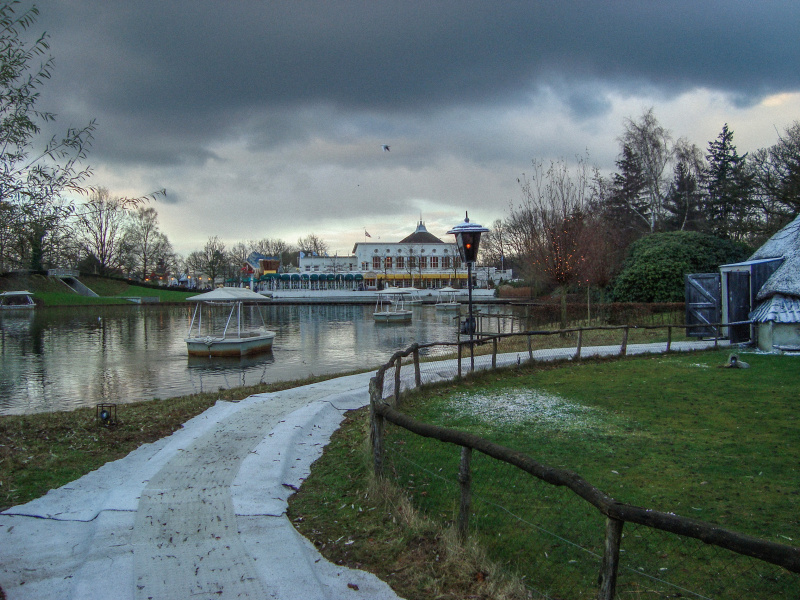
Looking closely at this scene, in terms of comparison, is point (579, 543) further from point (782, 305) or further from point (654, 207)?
point (654, 207)

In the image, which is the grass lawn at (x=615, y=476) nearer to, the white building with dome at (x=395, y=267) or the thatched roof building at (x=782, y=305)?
the thatched roof building at (x=782, y=305)

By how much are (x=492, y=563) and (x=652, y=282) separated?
29.4 metres

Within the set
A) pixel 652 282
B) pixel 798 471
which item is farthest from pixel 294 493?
pixel 652 282

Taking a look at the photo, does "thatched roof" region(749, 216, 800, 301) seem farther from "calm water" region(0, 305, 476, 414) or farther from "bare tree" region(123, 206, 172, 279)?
"bare tree" region(123, 206, 172, 279)

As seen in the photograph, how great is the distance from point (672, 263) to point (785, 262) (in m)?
11.6

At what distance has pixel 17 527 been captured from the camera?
543 cm

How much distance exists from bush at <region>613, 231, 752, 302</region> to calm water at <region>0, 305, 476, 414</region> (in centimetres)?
1158

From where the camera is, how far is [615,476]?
6.56m

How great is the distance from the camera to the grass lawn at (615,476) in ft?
15.1

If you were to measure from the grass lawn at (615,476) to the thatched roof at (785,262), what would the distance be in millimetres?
6100

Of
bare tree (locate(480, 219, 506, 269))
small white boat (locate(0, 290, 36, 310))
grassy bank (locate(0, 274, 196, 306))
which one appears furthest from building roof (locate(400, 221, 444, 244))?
small white boat (locate(0, 290, 36, 310))

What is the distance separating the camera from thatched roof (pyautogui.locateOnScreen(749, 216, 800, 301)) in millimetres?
17562

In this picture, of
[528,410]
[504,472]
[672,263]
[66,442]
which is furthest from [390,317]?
[504,472]

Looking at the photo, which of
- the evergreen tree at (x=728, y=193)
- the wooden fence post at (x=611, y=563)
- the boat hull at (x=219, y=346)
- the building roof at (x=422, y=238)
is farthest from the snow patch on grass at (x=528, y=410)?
the building roof at (x=422, y=238)
